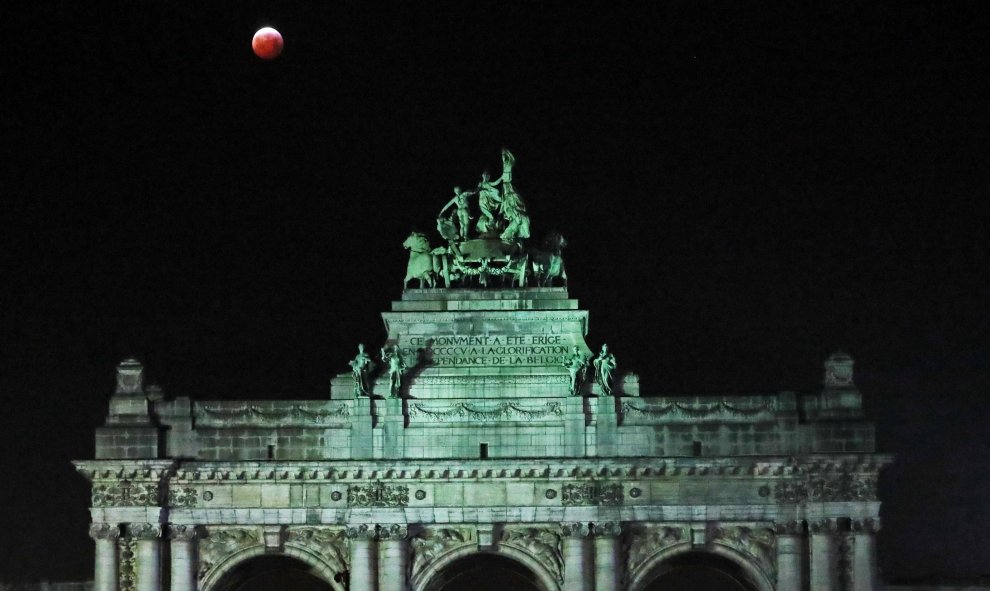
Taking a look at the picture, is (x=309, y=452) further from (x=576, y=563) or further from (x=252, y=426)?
(x=576, y=563)

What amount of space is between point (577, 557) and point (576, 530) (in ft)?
3.11

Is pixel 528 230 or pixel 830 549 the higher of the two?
pixel 528 230

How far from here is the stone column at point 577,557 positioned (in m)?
101

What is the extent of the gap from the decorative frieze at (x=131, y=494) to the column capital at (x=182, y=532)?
1116mm

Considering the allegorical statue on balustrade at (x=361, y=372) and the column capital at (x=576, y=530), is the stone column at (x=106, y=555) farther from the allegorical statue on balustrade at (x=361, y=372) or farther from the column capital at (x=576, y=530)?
the column capital at (x=576, y=530)

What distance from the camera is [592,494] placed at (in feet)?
332

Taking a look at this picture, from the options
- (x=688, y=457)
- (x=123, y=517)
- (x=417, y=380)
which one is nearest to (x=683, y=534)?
(x=688, y=457)

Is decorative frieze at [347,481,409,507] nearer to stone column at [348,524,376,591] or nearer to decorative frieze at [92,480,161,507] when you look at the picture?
stone column at [348,524,376,591]

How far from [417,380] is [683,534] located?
11.0 metres

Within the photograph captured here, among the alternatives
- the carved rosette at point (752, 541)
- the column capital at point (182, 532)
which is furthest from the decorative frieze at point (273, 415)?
the carved rosette at point (752, 541)

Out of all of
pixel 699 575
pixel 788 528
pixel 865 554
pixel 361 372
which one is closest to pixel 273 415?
pixel 361 372

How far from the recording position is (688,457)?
100875 millimetres

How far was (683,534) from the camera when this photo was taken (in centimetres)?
10131

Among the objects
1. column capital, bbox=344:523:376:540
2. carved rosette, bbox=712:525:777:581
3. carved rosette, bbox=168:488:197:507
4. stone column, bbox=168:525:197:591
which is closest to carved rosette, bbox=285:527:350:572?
column capital, bbox=344:523:376:540
